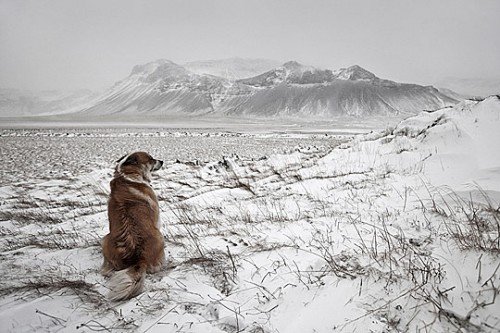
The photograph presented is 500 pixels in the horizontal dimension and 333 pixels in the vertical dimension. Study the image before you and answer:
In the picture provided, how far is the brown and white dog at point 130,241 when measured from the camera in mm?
2388

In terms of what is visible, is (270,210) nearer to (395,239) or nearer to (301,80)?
(395,239)

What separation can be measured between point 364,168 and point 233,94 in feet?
576

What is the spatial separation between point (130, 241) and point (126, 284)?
0.60m

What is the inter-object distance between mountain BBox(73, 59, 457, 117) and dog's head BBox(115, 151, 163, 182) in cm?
13323

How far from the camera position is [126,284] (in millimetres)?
2340

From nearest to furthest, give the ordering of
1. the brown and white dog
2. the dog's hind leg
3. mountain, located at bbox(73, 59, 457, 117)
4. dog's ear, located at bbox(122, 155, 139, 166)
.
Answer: the brown and white dog
the dog's hind leg
dog's ear, located at bbox(122, 155, 139, 166)
mountain, located at bbox(73, 59, 457, 117)

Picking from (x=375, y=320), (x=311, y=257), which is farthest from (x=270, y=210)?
(x=375, y=320)

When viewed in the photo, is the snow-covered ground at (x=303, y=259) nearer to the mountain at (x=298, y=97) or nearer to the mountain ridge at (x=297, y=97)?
the mountain ridge at (x=297, y=97)

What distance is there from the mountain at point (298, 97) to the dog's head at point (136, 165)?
437ft

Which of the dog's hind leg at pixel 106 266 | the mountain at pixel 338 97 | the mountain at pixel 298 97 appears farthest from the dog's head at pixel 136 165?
the mountain at pixel 338 97

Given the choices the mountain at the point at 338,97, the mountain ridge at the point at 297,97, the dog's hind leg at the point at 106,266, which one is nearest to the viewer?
the dog's hind leg at the point at 106,266

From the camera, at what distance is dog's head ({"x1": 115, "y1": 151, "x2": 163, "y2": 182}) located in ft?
13.3

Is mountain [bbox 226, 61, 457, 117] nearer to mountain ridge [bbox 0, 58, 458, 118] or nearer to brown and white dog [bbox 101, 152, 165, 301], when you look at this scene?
mountain ridge [bbox 0, 58, 458, 118]

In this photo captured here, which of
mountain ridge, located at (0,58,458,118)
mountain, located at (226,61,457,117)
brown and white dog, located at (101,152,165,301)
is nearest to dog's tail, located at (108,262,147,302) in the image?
brown and white dog, located at (101,152,165,301)
